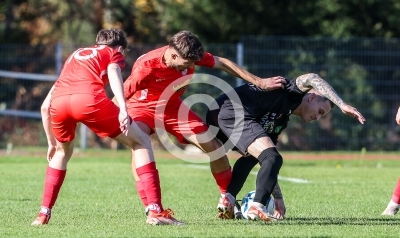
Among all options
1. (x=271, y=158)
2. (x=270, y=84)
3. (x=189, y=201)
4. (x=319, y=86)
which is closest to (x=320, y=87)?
(x=319, y=86)

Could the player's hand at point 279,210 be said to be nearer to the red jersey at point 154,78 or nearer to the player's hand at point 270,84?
the player's hand at point 270,84

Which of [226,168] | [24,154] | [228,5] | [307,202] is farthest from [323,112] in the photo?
[228,5]

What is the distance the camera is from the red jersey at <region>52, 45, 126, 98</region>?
7188 mm

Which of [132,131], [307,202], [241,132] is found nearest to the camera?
[132,131]

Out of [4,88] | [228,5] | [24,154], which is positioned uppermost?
[228,5]

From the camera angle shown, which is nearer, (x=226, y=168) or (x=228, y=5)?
(x=226, y=168)

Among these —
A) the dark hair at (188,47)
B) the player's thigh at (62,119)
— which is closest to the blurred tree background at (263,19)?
the dark hair at (188,47)

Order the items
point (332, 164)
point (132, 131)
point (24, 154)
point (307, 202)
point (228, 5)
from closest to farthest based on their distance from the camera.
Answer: point (132, 131), point (307, 202), point (332, 164), point (24, 154), point (228, 5)

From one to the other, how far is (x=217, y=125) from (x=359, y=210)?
6.06 feet

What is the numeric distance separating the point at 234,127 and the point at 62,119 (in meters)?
1.71

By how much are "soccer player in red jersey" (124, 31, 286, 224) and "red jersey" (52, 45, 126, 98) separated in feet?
2.10

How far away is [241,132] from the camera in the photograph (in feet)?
26.1

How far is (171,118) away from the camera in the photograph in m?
8.48

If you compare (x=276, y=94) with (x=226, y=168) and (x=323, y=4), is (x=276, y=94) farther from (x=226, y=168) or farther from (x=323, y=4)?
(x=323, y=4)
